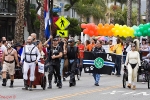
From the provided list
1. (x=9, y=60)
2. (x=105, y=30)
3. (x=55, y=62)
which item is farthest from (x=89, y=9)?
(x=55, y=62)

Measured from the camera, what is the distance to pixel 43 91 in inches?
768

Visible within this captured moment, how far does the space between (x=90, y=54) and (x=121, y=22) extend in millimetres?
72246

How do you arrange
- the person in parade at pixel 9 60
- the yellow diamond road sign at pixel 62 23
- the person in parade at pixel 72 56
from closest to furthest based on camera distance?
the person in parade at pixel 9 60, the person in parade at pixel 72 56, the yellow diamond road sign at pixel 62 23

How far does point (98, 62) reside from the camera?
75.5 feet

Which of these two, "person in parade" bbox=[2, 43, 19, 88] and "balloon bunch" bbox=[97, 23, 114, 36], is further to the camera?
"balloon bunch" bbox=[97, 23, 114, 36]

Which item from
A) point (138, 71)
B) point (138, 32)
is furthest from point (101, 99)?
point (138, 32)

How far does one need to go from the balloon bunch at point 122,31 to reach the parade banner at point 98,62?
48.2 feet

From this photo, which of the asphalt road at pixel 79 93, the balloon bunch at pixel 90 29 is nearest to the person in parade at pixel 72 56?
the asphalt road at pixel 79 93

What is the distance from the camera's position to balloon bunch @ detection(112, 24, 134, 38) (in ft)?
124

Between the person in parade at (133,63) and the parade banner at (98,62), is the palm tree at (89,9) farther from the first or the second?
the person in parade at (133,63)

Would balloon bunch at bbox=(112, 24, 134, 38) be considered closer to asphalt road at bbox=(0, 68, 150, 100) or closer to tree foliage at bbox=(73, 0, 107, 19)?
asphalt road at bbox=(0, 68, 150, 100)

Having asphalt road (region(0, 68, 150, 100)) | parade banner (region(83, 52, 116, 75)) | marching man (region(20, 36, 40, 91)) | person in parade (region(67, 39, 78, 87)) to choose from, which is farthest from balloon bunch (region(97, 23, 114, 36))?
marching man (region(20, 36, 40, 91))

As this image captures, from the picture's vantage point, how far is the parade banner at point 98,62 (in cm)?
2281

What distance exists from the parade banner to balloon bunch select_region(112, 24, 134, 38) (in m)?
14.7
